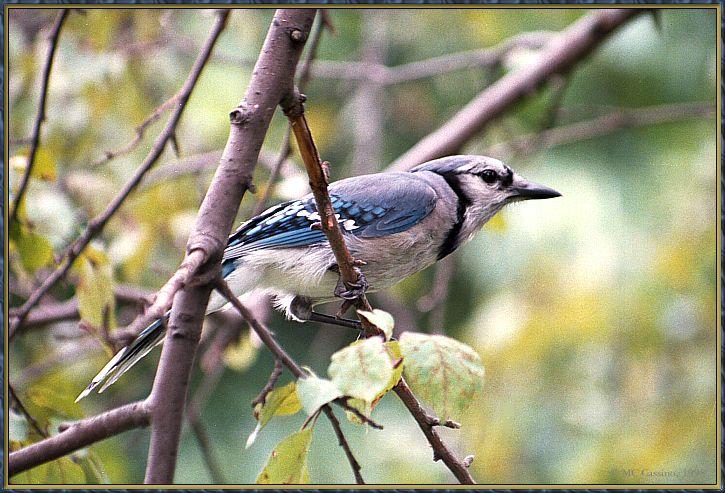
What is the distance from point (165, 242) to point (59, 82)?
0.79 metres

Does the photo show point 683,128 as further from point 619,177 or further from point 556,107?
point 556,107

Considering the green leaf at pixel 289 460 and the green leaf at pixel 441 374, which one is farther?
the green leaf at pixel 289 460

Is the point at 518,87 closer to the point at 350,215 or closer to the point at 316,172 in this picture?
the point at 350,215

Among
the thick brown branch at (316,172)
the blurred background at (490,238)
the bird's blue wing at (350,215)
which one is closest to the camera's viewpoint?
the thick brown branch at (316,172)

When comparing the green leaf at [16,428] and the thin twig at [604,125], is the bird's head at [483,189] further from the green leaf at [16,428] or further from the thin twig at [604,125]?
the green leaf at [16,428]

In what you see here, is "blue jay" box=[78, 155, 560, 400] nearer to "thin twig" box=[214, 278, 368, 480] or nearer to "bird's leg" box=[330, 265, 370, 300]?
"bird's leg" box=[330, 265, 370, 300]

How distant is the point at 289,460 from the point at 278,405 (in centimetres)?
10

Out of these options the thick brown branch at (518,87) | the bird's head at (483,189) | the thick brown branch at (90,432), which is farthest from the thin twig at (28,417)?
the thick brown branch at (518,87)

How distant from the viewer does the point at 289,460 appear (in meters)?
1.41

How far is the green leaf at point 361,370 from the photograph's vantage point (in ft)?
3.80

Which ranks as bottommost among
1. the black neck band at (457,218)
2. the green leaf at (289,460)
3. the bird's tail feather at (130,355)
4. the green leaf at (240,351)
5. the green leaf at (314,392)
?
the green leaf at (240,351)

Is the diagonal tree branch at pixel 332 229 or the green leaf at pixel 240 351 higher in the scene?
the diagonal tree branch at pixel 332 229

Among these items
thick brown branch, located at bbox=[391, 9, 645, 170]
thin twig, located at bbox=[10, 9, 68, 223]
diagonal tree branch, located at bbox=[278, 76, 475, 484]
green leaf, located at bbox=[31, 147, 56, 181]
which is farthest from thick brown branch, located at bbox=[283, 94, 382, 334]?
thick brown branch, located at bbox=[391, 9, 645, 170]

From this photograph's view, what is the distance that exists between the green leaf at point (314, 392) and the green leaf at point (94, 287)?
3.02 ft
